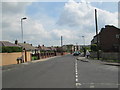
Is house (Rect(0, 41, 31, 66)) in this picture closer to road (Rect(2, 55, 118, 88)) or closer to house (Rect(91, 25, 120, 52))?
road (Rect(2, 55, 118, 88))

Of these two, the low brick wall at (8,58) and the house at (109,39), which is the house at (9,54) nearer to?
the low brick wall at (8,58)

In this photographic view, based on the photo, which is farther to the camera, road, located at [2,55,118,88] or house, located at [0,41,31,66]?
house, located at [0,41,31,66]

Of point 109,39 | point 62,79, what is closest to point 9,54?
point 62,79

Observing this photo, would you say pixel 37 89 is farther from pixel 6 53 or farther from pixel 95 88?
pixel 6 53

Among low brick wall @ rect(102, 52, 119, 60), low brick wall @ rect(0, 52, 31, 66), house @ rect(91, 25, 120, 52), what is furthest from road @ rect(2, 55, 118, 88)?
house @ rect(91, 25, 120, 52)

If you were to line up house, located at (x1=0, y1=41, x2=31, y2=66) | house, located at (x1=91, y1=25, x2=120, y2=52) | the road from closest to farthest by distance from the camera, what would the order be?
the road → house, located at (x1=0, y1=41, x2=31, y2=66) → house, located at (x1=91, y1=25, x2=120, y2=52)

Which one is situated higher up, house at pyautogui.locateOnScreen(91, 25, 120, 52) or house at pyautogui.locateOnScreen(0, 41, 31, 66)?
house at pyautogui.locateOnScreen(91, 25, 120, 52)

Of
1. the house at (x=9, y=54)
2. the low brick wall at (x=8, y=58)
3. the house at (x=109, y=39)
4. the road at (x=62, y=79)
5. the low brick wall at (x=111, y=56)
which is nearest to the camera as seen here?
the road at (x=62, y=79)

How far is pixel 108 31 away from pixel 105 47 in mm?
5137

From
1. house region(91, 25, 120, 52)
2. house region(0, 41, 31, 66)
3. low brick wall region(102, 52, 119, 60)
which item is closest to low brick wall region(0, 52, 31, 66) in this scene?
house region(0, 41, 31, 66)

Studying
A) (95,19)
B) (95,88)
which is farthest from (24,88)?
(95,19)

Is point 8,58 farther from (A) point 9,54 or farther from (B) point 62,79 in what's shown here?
(B) point 62,79

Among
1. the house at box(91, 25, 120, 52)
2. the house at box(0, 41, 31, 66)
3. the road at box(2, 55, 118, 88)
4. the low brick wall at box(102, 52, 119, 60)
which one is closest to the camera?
the road at box(2, 55, 118, 88)

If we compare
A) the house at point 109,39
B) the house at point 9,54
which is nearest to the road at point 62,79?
the house at point 9,54
